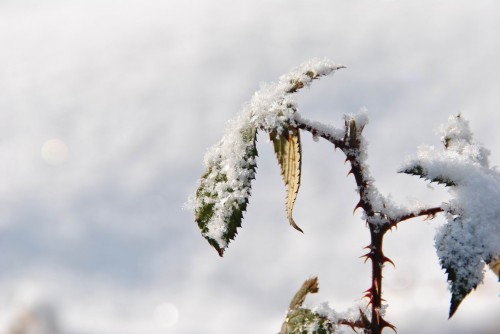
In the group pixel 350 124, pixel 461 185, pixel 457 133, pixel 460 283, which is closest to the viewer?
pixel 460 283

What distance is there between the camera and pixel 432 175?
151 cm

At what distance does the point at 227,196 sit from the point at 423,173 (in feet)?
1.73

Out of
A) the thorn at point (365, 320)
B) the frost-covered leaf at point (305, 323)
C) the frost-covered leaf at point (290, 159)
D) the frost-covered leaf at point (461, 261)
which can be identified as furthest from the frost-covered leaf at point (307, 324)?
the frost-covered leaf at point (461, 261)

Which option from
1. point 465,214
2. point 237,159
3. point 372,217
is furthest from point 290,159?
point 465,214

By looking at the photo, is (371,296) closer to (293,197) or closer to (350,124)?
(293,197)

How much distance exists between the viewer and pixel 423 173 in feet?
5.00

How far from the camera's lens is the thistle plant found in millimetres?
1431

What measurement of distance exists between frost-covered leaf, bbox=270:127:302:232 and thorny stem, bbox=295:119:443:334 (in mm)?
95

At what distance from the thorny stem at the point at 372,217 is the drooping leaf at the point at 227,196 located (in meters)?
0.23

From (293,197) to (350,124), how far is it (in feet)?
0.84

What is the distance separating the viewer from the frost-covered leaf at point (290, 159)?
5.20 feet

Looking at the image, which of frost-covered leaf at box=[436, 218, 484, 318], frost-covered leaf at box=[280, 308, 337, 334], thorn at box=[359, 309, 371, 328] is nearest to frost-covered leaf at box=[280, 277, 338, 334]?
frost-covered leaf at box=[280, 308, 337, 334]

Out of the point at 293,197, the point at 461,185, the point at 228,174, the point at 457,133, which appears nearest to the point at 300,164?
the point at 293,197

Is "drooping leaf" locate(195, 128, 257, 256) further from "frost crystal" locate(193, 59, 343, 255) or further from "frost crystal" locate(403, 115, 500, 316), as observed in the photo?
"frost crystal" locate(403, 115, 500, 316)
